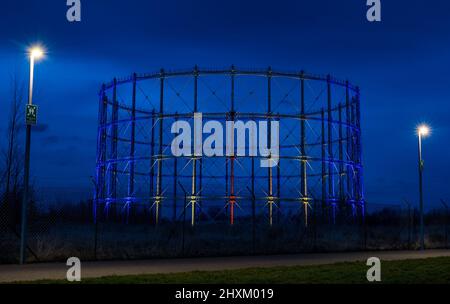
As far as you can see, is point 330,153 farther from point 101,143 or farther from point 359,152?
point 101,143

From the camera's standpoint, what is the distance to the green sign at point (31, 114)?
53.8ft

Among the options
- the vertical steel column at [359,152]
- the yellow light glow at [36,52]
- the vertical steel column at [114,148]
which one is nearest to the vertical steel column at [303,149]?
the vertical steel column at [359,152]

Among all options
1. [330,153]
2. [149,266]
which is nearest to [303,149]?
[330,153]

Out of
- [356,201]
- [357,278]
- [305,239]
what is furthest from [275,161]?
[357,278]

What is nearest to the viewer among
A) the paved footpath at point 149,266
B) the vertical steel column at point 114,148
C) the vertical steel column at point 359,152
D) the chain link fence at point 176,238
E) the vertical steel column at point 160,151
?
the paved footpath at point 149,266

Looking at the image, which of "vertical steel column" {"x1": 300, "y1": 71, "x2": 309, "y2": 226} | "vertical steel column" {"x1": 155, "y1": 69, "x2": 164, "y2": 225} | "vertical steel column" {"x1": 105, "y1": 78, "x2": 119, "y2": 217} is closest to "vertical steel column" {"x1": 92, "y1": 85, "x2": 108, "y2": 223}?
"vertical steel column" {"x1": 105, "y1": 78, "x2": 119, "y2": 217}

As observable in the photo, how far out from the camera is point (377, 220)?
49.6 metres

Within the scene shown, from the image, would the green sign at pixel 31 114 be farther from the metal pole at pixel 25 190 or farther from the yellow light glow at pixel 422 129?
the yellow light glow at pixel 422 129

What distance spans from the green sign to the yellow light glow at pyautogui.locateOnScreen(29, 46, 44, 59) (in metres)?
1.28

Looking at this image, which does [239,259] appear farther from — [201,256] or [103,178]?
[103,178]

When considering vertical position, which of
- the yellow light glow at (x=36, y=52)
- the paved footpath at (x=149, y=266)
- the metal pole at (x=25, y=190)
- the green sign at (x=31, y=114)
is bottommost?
the paved footpath at (x=149, y=266)

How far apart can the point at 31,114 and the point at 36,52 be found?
5.17 feet

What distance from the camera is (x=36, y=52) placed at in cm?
1588

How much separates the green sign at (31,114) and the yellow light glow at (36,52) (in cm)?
128
